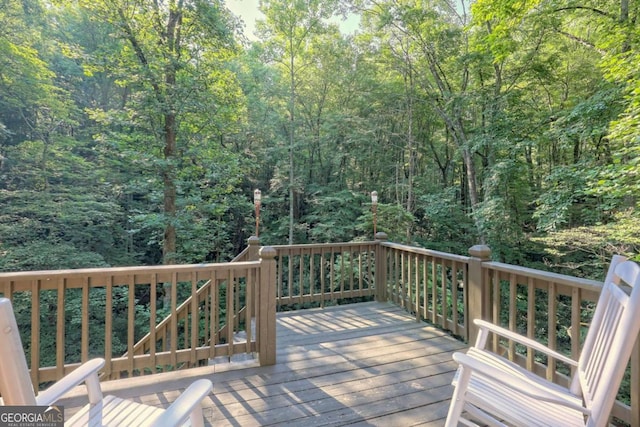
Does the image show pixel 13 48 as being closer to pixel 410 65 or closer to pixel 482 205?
pixel 410 65

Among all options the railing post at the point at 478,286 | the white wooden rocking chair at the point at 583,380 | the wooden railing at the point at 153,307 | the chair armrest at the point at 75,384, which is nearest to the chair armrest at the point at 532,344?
the white wooden rocking chair at the point at 583,380

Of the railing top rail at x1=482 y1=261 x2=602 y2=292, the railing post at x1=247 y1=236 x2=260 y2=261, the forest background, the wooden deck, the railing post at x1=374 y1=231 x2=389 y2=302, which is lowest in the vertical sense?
the wooden deck

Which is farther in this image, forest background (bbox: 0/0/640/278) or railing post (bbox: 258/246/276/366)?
forest background (bbox: 0/0/640/278)

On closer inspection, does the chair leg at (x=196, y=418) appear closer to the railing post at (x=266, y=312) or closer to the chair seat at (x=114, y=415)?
the chair seat at (x=114, y=415)

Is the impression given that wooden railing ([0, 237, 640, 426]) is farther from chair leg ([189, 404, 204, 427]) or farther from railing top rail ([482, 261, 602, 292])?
chair leg ([189, 404, 204, 427])

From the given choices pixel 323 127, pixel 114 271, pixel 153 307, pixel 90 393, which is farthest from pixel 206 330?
pixel 323 127

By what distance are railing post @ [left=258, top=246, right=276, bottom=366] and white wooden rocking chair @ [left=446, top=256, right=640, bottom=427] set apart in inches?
60.5

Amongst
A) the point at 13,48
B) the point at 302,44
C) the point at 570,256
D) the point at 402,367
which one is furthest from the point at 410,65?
the point at 13,48

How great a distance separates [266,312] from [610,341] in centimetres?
213

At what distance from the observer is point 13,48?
707 centimetres

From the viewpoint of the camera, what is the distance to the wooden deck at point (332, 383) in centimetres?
186

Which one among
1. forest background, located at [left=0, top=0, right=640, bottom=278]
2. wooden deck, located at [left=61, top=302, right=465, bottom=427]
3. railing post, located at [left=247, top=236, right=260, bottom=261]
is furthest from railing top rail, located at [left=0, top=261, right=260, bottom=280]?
forest background, located at [left=0, top=0, right=640, bottom=278]

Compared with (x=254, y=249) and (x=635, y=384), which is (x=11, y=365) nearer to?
(x=635, y=384)

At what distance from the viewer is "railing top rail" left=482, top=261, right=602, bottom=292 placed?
5.42ft
